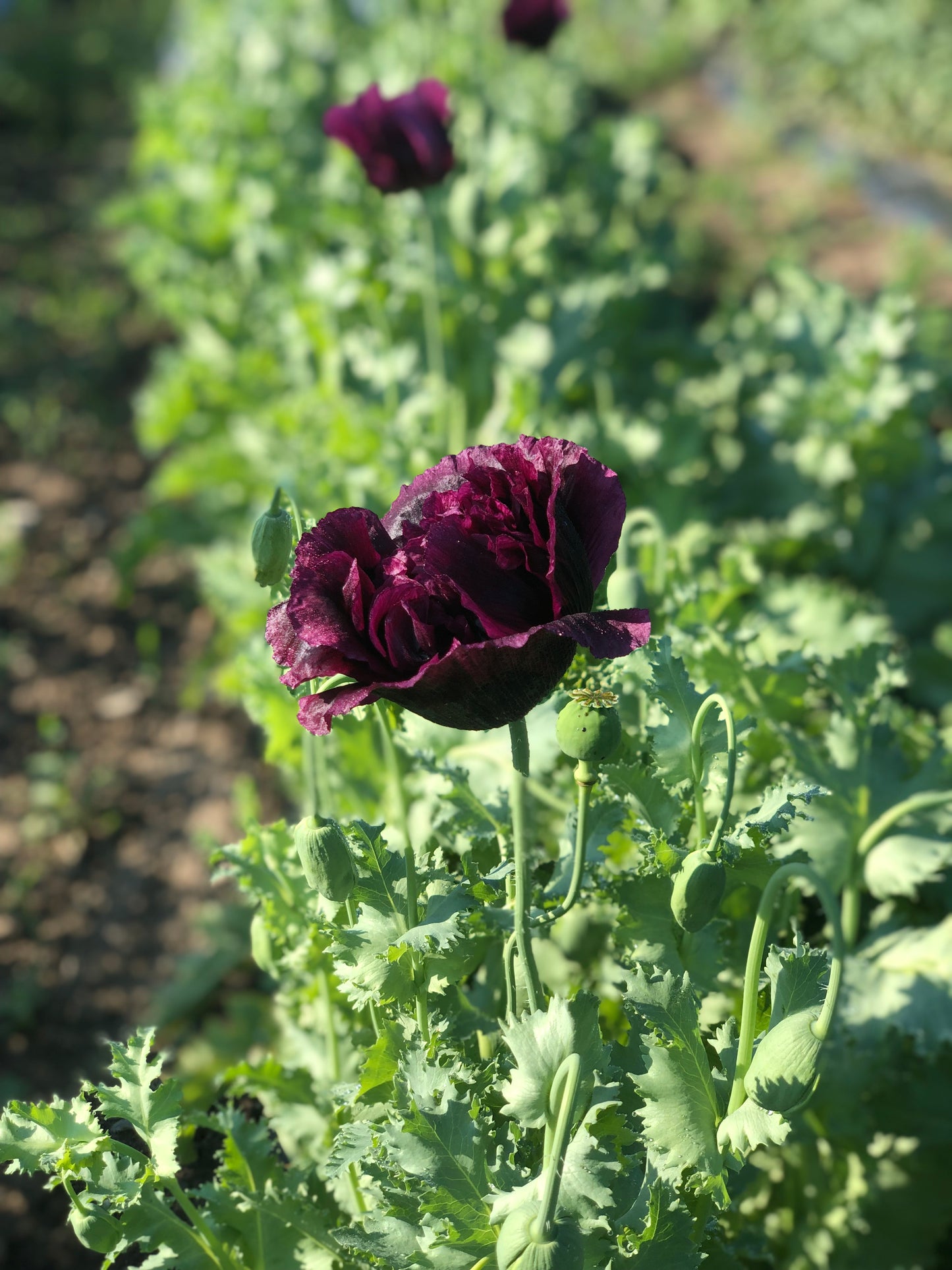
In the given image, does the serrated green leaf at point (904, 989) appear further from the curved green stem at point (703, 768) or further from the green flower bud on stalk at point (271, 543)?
the green flower bud on stalk at point (271, 543)

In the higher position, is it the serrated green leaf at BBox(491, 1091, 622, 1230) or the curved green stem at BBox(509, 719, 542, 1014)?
the curved green stem at BBox(509, 719, 542, 1014)

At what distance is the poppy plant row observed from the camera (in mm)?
2406

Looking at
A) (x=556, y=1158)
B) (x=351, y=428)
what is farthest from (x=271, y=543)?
(x=351, y=428)

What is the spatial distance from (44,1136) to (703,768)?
32.3 inches

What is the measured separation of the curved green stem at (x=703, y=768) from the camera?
1206 millimetres

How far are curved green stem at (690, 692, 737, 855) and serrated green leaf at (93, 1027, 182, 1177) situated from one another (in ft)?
2.10

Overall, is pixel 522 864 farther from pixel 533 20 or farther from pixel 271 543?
pixel 533 20

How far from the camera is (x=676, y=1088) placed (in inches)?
49.8

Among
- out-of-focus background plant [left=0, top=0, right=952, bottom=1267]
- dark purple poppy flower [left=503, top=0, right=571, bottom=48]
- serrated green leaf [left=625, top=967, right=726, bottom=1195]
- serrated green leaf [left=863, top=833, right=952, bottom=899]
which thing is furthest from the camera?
dark purple poppy flower [left=503, top=0, right=571, bottom=48]

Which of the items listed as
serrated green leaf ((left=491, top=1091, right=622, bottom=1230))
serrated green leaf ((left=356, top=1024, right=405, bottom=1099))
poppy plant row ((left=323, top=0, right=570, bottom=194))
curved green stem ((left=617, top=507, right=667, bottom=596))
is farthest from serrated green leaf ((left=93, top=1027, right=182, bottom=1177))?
poppy plant row ((left=323, top=0, right=570, bottom=194))

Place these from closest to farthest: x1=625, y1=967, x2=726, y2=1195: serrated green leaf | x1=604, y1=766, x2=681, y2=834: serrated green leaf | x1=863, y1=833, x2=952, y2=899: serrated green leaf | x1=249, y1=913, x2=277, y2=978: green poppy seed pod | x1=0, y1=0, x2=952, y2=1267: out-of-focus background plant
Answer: x1=625, y1=967, x2=726, y2=1195: serrated green leaf
x1=604, y1=766, x2=681, y2=834: serrated green leaf
x1=249, y1=913, x2=277, y2=978: green poppy seed pod
x1=863, y1=833, x2=952, y2=899: serrated green leaf
x1=0, y1=0, x2=952, y2=1267: out-of-focus background plant

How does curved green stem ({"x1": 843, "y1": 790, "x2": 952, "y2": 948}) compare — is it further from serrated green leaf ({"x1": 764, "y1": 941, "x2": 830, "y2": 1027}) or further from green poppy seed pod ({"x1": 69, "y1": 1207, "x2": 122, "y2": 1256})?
green poppy seed pod ({"x1": 69, "y1": 1207, "x2": 122, "y2": 1256})

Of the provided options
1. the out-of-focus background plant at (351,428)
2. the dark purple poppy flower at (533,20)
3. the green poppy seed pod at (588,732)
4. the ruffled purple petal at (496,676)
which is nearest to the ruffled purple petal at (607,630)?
the ruffled purple petal at (496,676)

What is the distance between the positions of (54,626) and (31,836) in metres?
0.99
